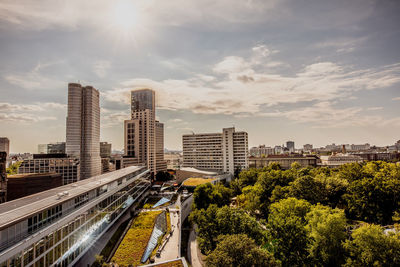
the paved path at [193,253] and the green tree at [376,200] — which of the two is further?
the paved path at [193,253]

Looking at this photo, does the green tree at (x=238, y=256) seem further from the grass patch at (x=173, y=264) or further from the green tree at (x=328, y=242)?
the green tree at (x=328, y=242)

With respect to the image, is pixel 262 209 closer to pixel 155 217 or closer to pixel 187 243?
pixel 187 243

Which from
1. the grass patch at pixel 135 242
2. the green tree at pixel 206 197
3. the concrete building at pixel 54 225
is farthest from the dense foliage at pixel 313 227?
the concrete building at pixel 54 225

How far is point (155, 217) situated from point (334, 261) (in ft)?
94.4

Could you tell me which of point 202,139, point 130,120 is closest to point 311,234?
point 202,139

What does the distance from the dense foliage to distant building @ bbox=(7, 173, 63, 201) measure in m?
43.4

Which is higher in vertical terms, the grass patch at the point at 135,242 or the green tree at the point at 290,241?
the green tree at the point at 290,241

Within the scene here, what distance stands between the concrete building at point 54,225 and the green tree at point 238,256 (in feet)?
50.5

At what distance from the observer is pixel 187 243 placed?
37250 millimetres

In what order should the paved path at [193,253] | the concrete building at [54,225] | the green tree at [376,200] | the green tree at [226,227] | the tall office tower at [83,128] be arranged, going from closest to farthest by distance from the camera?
1. the concrete building at [54,225]
2. the green tree at [226,227]
3. the green tree at [376,200]
4. the paved path at [193,253]
5. the tall office tower at [83,128]

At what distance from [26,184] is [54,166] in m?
26.1

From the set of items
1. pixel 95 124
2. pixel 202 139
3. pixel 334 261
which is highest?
pixel 95 124

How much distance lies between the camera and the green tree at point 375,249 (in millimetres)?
18016

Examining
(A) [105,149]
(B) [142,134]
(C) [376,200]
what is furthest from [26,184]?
→ (A) [105,149]
